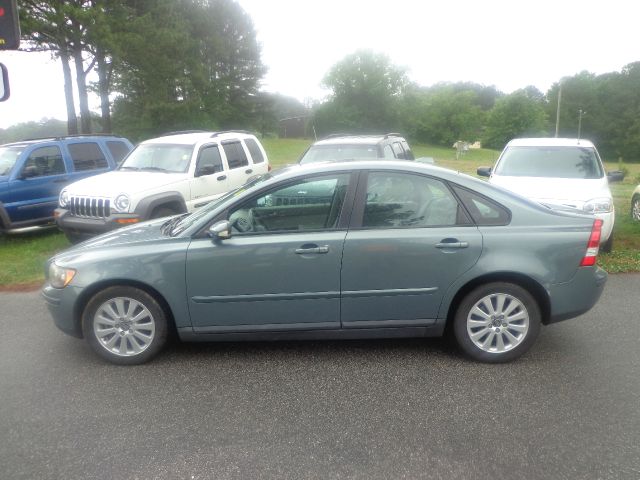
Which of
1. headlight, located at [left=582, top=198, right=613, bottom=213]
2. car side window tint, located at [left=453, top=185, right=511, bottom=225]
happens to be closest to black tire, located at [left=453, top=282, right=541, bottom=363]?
car side window tint, located at [left=453, top=185, right=511, bottom=225]

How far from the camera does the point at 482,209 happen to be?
4336 mm

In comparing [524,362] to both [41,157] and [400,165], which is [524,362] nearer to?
[400,165]

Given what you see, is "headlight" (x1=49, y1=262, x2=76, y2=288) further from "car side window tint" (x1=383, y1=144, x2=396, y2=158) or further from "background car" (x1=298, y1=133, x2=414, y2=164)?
"car side window tint" (x1=383, y1=144, x2=396, y2=158)

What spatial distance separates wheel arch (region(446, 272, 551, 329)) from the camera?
426 cm

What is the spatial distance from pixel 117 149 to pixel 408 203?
28.1 ft

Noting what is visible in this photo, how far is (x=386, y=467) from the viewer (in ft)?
10.0

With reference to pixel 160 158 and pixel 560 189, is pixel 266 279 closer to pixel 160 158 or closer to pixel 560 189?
pixel 560 189

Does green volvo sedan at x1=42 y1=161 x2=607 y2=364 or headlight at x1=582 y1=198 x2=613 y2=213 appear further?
headlight at x1=582 y1=198 x2=613 y2=213

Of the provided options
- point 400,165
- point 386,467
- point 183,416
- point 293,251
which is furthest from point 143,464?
point 400,165

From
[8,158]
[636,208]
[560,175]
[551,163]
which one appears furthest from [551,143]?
[8,158]

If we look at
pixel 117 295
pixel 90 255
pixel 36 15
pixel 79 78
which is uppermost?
pixel 36 15

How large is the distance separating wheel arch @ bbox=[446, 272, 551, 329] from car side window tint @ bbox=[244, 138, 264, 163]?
739cm

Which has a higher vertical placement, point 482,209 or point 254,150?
point 254,150

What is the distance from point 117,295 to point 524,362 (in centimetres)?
326
